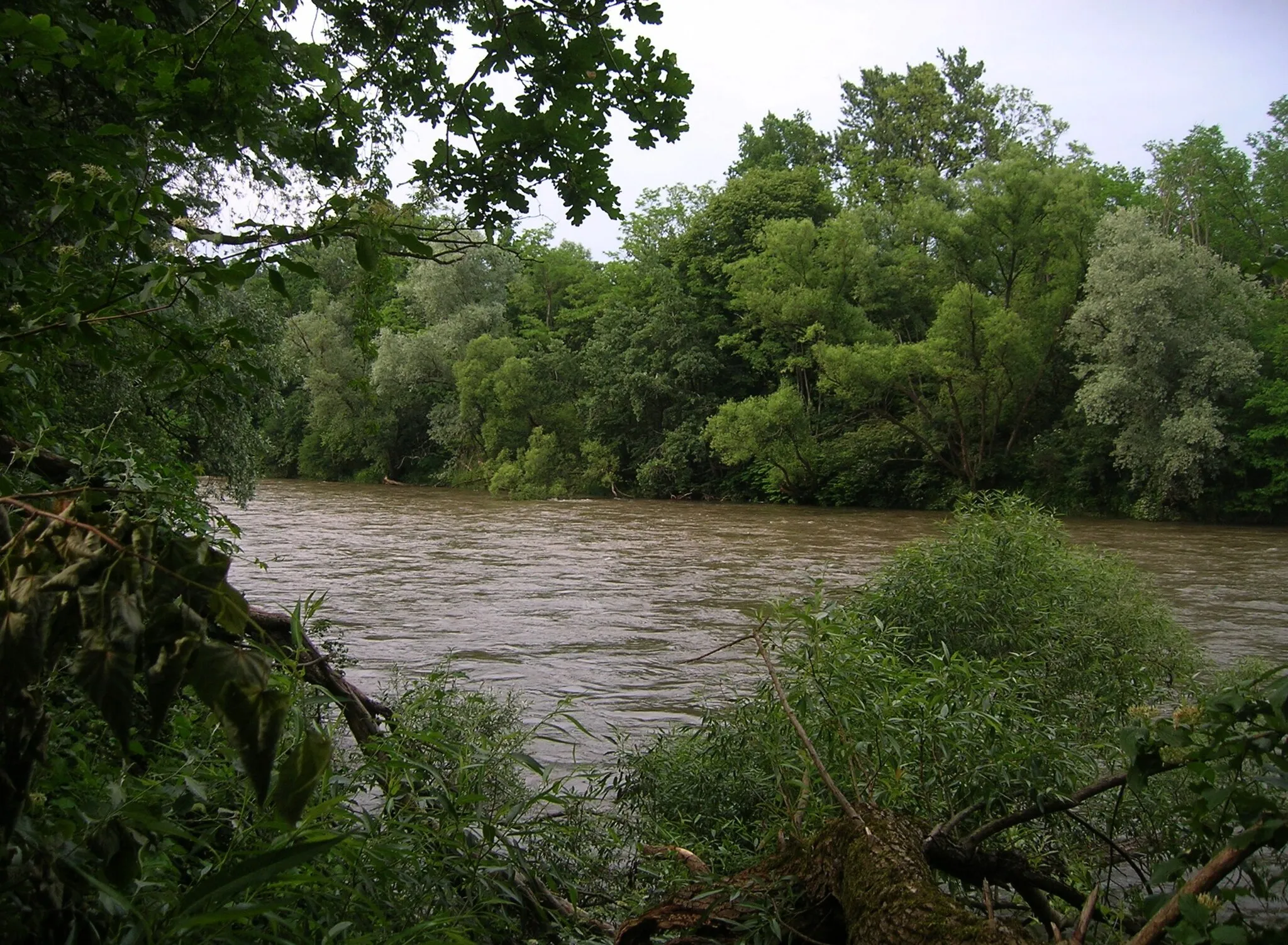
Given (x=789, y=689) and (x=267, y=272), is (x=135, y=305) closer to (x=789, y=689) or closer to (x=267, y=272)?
(x=267, y=272)

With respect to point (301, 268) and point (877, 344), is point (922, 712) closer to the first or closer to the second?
point (301, 268)

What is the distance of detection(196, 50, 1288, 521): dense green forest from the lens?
27.3 m

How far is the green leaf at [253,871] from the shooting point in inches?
58.4

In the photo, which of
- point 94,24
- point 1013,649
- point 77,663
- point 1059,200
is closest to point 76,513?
point 77,663

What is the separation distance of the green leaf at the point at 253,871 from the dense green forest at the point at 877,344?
38.4ft

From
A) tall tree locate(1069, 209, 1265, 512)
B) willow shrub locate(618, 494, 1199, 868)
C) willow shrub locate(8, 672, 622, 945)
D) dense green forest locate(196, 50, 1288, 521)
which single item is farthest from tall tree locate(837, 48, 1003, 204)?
willow shrub locate(8, 672, 622, 945)

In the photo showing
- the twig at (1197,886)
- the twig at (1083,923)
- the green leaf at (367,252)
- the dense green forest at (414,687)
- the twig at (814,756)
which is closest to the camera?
the dense green forest at (414,687)

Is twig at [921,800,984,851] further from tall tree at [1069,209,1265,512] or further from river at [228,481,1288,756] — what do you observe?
tall tree at [1069,209,1265,512]

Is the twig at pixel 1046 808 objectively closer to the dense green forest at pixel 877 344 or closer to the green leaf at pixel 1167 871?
the green leaf at pixel 1167 871

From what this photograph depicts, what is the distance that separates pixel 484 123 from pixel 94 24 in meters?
1.24

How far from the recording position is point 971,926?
2334 millimetres

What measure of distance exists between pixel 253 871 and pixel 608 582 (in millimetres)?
14695

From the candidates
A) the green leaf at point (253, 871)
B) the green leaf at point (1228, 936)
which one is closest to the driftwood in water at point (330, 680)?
the green leaf at point (253, 871)

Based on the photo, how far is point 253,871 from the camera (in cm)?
152
